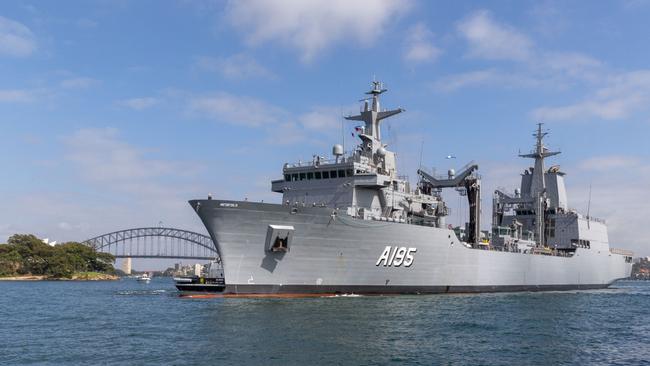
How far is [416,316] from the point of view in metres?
29.8

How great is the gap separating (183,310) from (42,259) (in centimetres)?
8528

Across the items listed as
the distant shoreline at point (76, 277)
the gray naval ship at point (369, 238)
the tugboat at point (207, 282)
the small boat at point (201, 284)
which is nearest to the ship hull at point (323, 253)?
the gray naval ship at point (369, 238)

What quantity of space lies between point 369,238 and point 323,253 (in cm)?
331

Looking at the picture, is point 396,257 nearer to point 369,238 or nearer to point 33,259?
point 369,238

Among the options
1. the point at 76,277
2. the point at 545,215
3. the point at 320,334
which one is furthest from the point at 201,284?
the point at 76,277

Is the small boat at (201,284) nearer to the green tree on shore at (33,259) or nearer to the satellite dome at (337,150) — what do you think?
the satellite dome at (337,150)

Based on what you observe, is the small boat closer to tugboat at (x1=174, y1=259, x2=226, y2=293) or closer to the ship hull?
tugboat at (x1=174, y1=259, x2=226, y2=293)

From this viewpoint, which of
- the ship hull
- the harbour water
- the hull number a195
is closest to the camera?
the harbour water

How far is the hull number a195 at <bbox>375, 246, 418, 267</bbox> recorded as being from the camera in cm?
3734

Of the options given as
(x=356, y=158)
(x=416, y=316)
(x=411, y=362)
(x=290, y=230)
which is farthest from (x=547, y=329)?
(x=356, y=158)

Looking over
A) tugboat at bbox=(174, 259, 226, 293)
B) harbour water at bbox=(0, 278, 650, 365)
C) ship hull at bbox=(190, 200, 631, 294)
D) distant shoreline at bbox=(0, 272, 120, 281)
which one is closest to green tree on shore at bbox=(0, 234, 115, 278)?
distant shoreline at bbox=(0, 272, 120, 281)

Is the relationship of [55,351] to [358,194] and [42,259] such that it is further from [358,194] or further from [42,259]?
[42,259]

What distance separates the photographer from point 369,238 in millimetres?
36281

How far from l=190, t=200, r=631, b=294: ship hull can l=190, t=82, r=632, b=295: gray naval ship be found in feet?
0.19
